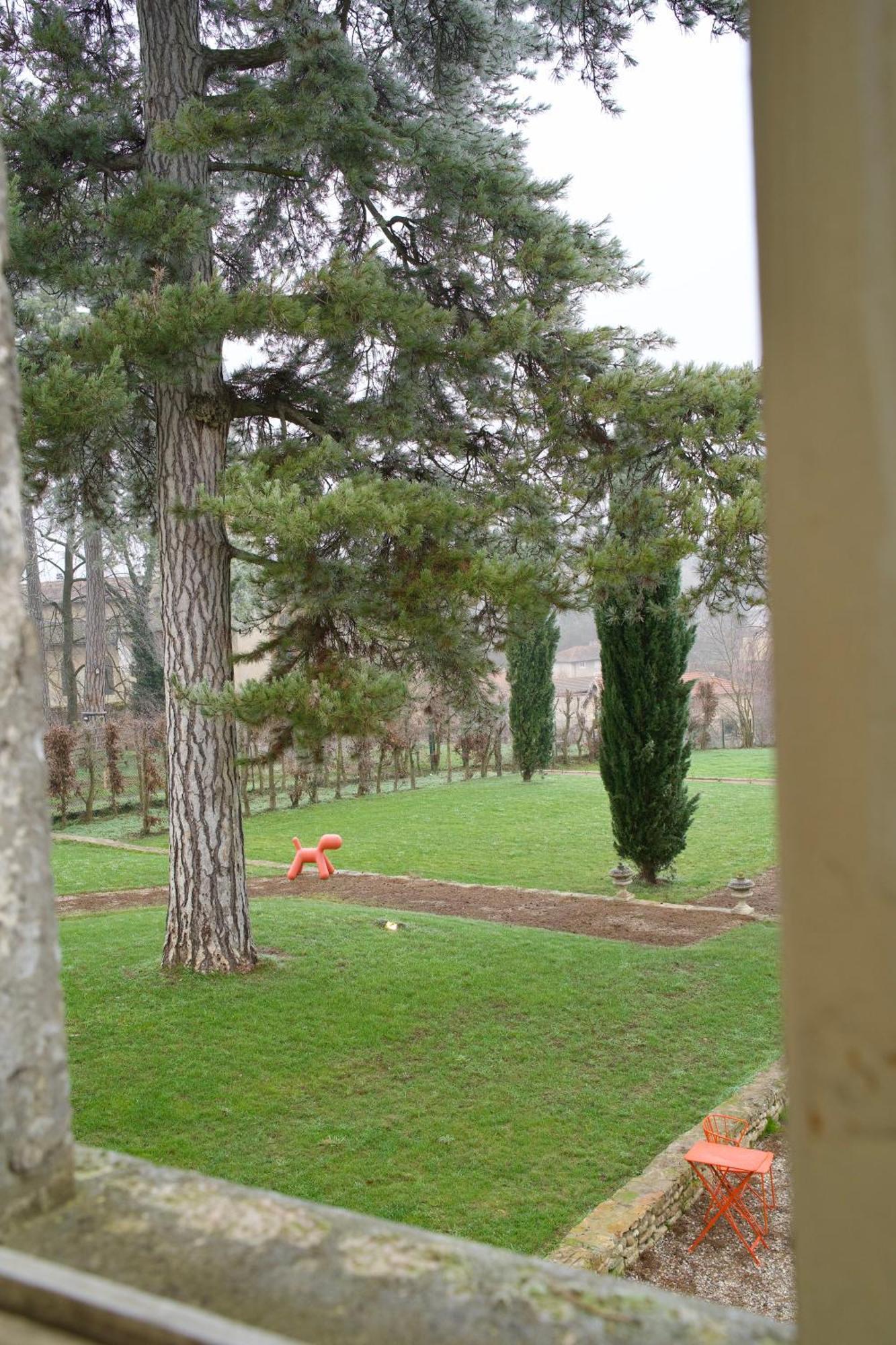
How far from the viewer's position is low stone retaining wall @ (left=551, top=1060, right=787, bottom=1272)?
11.9ft

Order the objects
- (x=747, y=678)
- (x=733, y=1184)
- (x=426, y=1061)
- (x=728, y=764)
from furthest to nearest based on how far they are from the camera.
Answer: (x=747, y=678)
(x=728, y=764)
(x=426, y=1061)
(x=733, y=1184)

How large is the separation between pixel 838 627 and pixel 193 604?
6434 millimetres

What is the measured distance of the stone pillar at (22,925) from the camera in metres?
0.84

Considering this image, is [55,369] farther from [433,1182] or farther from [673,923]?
[673,923]

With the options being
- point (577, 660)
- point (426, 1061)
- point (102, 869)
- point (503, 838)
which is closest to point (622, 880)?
point (503, 838)

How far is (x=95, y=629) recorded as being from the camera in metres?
19.1

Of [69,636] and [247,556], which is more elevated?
[69,636]

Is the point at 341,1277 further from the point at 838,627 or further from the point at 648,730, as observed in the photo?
the point at 648,730

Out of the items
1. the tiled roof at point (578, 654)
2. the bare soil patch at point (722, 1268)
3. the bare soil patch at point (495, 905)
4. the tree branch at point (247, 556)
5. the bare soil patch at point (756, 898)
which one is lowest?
the bare soil patch at point (722, 1268)

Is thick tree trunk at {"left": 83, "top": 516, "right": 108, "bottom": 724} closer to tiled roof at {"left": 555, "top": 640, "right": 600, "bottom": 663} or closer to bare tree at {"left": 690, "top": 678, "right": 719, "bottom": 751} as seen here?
bare tree at {"left": 690, "top": 678, "right": 719, "bottom": 751}

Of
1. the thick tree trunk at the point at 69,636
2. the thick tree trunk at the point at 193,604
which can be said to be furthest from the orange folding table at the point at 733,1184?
the thick tree trunk at the point at 69,636

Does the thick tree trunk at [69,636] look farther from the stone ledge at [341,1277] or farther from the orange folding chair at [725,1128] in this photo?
the stone ledge at [341,1277]

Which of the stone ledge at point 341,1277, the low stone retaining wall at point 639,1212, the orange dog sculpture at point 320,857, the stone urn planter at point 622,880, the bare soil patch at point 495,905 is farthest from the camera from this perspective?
the orange dog sculpture at point 320,857

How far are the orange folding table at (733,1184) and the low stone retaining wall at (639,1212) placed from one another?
9 cm
